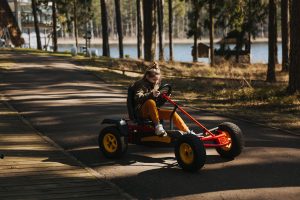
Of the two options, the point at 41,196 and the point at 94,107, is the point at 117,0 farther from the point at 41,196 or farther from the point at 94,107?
the point at 41,196

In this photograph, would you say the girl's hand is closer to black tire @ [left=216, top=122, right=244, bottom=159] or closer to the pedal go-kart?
the pedal go-kart

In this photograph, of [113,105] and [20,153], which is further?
[113,105]

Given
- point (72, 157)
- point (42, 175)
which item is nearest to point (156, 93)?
point (72, 157)

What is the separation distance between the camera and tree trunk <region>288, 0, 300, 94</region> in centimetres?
1488

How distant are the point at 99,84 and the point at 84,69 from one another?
4.54 metres

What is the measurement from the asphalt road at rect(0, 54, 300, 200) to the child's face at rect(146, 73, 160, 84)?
1.29 m

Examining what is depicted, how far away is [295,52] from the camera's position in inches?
595

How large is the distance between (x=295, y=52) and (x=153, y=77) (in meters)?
8.28

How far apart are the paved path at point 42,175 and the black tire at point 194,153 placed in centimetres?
123

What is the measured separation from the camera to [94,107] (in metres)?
13.6

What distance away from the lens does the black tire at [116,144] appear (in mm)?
8070

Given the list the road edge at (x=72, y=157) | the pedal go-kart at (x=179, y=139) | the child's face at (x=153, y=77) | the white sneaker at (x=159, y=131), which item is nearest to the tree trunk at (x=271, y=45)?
the road edge at (x=72, y=157)

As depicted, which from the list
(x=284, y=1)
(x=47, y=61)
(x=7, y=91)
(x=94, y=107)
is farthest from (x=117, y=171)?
(x=284, y=1)

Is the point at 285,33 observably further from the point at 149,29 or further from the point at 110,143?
the point at 110,143
